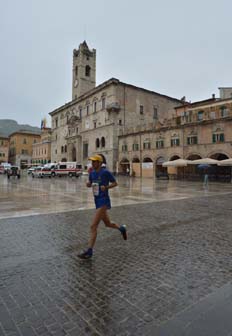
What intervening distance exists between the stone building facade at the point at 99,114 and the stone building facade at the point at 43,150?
6.07 metres

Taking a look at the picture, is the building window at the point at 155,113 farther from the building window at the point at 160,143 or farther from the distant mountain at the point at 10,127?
the distant mountain at the point at 10,127

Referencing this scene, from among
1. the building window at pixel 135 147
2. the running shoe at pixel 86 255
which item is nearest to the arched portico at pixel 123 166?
the building window at pixel 135 147

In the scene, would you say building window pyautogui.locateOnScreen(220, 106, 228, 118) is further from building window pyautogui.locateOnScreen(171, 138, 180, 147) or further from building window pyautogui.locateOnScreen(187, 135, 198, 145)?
building window pyautogui.locateOnScreen(171, 138, 180, 147)

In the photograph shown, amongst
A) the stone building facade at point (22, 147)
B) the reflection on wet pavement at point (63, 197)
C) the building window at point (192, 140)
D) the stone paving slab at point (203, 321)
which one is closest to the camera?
the stone paving slab at point (203, 321)

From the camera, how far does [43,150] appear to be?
7812cm

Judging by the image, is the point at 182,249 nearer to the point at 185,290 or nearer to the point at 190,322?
the point at 185,290

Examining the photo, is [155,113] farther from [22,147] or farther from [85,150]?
[22,147]

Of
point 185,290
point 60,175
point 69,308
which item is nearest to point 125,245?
point 185,290

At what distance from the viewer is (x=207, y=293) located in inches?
119

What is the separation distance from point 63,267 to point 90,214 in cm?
427

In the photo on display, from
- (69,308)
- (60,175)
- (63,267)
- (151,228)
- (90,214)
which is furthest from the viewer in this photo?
A: (60,175)

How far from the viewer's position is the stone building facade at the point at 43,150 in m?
75.5

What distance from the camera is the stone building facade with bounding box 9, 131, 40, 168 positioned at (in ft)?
286

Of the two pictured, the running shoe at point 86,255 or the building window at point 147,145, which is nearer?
the running shoe at point 86,255
